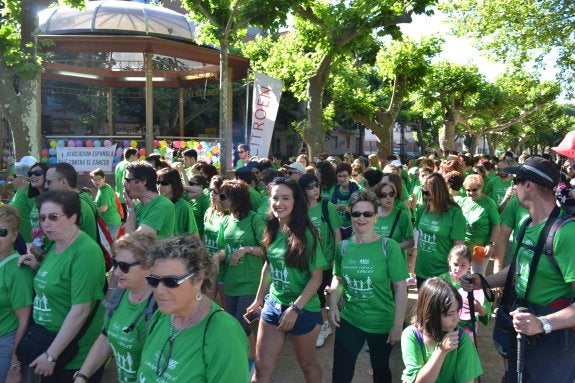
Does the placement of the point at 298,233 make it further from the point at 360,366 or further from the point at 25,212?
the point at 25,212

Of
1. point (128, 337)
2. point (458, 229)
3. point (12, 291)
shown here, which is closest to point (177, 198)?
point (12, 291)

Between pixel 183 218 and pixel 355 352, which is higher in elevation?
pixel 183 218

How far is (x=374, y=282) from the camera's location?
346cm

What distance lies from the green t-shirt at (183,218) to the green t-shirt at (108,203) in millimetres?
2818

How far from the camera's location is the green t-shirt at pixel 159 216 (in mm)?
4113

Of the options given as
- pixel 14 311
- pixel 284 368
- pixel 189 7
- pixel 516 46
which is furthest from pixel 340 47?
pixel 14 311

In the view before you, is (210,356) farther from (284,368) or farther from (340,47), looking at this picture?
(340,47)

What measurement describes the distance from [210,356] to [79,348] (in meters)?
1.50

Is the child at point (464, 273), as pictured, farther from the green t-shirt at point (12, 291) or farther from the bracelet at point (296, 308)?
the green t-shirt at point (12, 291)

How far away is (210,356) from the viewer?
208cm

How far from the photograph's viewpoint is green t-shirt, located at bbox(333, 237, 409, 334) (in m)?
3.45

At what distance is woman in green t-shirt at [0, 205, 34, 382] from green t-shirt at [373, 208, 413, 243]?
3024 mm

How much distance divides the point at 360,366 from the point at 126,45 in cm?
1094

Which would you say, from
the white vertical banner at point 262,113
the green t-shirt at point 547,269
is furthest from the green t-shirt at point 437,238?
the white vertical banner at point 262,113
